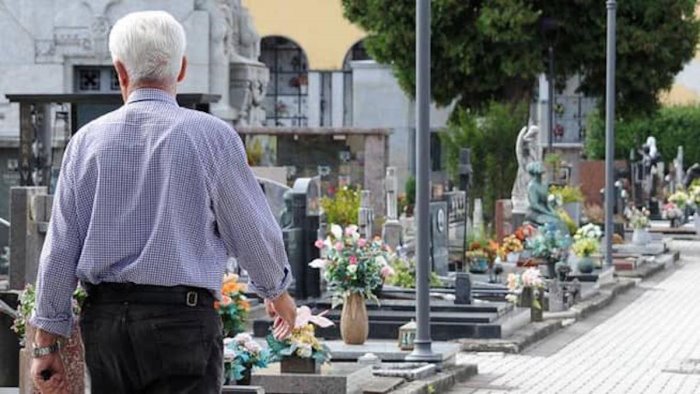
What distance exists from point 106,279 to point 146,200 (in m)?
0.26

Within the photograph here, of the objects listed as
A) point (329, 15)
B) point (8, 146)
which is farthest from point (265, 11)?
point (8, 146)

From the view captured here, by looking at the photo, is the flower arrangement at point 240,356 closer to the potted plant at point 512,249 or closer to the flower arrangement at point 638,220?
the potted plant at point 512,249

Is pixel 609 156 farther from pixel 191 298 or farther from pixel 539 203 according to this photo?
pixel 191 298

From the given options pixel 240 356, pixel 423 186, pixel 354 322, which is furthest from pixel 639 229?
pixel 240 356

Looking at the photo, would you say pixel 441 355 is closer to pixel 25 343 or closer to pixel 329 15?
pixel 25 343

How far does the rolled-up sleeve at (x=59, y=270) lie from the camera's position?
5.98 m

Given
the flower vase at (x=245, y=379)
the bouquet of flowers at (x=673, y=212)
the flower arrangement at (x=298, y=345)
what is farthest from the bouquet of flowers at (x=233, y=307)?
the bouquet of flowers at (x=673, y=212)

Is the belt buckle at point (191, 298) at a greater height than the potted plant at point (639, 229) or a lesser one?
greater

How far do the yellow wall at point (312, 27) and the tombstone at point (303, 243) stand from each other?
43.9 metres

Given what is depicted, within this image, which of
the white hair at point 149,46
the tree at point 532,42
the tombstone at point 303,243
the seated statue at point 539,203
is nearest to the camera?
the white hair at point 149,46

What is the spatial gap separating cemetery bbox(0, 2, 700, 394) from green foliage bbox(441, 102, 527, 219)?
0.10 m

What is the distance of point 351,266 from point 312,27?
5035cm

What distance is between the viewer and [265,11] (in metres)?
67.1

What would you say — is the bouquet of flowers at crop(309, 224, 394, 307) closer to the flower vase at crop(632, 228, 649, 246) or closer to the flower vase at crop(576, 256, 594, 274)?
the flower vase at crop(576, 256, 594, 274)
